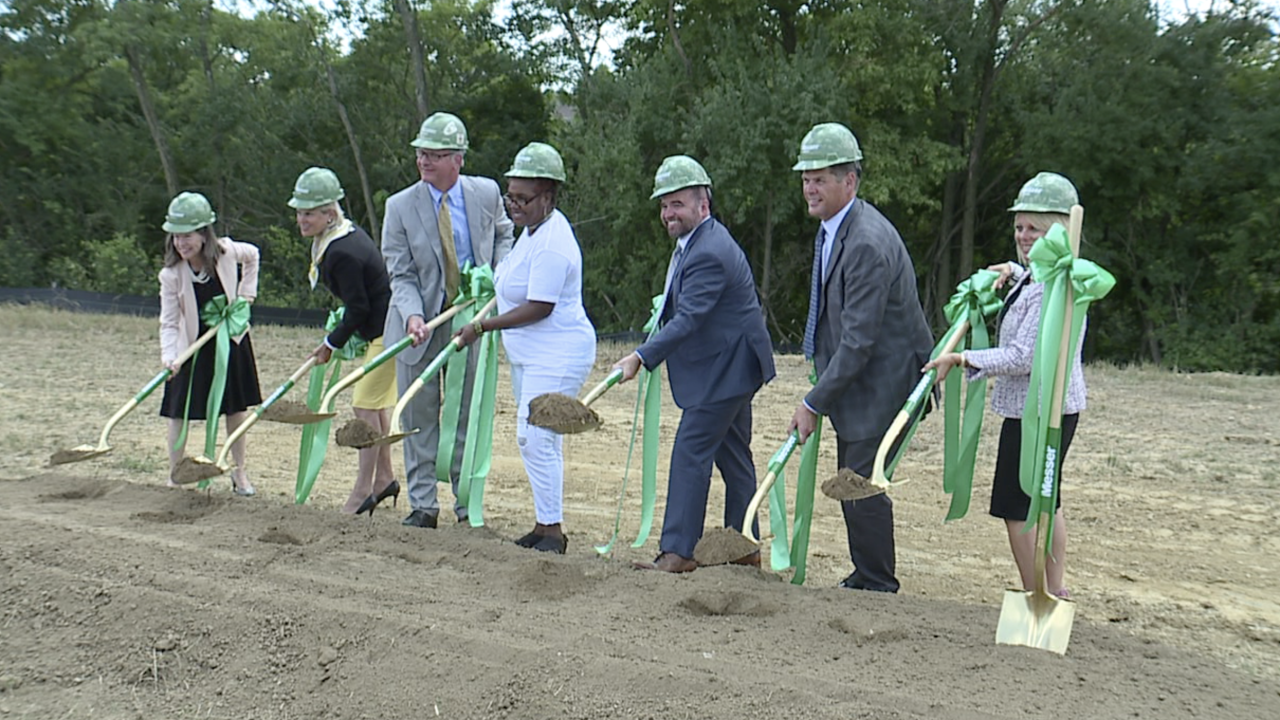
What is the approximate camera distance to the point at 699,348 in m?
5.52

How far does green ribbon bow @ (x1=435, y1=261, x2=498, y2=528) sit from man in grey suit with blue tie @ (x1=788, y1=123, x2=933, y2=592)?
1.86 metres

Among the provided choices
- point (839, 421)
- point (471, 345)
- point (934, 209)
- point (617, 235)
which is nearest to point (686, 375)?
point (839, 421)

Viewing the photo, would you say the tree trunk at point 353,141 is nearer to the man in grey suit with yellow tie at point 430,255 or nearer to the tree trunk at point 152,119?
the tree trunk at point 152,119

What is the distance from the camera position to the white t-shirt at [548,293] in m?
5.61

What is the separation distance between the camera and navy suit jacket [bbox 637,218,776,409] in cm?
539

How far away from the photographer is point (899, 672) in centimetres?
397

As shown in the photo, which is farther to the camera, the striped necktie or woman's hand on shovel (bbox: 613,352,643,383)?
woman's hand on shovel (bbox: 613,352,643,383)

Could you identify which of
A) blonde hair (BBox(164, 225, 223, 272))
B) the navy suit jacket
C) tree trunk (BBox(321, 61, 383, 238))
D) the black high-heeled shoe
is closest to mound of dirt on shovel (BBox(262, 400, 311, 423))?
the black high-heeled shoe

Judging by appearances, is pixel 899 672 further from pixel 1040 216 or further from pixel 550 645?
pixel 1040 216

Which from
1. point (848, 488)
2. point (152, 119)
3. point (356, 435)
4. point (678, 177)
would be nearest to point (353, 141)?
point (152, 119)

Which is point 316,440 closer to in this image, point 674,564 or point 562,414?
point 562,414

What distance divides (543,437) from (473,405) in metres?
0.67

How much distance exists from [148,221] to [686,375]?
99.2 feet

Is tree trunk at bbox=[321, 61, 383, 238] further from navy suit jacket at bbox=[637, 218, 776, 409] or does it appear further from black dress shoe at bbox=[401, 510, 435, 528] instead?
Answer: navy suit jacket at bbox=[637, 218, 776, 409]
